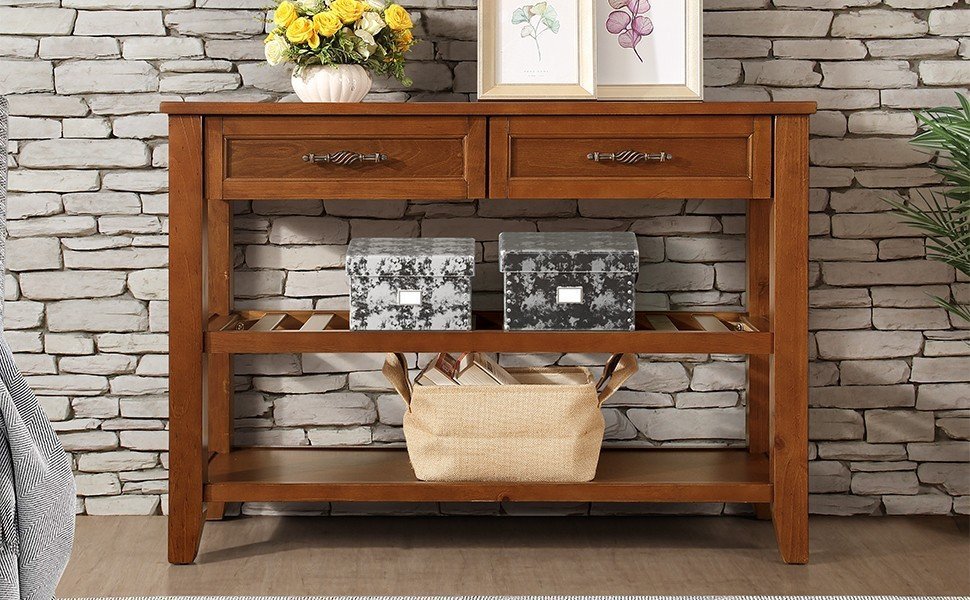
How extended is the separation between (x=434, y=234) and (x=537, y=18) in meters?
0.61

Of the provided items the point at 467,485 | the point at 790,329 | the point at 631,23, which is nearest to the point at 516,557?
the point at 467,485

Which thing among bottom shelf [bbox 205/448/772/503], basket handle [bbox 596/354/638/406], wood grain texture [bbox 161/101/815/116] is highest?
wood grain texture [bbox 161/101/815/116]

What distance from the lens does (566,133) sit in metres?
1.99

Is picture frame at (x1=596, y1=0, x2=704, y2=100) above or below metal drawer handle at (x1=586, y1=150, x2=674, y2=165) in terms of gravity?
above

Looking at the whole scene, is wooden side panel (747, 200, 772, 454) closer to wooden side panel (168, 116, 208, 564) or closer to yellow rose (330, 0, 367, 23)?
yellow rose (330, 0, 367, 23)

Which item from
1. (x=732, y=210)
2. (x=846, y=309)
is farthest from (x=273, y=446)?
(x=846, y=309)

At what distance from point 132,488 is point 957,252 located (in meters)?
2.14

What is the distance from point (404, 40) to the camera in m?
2.17

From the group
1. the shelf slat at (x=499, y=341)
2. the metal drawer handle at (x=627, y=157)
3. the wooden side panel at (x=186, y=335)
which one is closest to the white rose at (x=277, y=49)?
the wooden side panel at (x=186, y=335)

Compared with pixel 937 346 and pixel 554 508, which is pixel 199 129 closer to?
pixel 554 508

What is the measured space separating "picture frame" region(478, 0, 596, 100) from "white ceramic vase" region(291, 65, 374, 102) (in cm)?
27

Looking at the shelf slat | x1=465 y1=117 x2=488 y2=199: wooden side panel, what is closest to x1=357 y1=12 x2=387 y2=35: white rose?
x1=465 y1=117 x2=488 y2=199: wooden side panel

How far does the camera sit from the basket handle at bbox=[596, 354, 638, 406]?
7.07 ft

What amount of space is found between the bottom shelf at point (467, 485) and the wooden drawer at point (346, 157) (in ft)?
2.07
